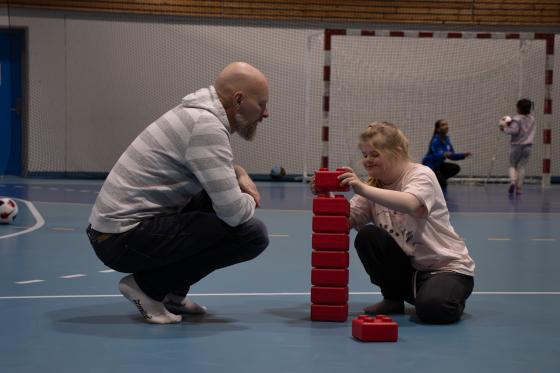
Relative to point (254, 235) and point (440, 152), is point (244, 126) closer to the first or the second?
point (254, 235)

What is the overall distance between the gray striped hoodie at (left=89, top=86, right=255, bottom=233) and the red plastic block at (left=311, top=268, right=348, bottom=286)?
1.49ft

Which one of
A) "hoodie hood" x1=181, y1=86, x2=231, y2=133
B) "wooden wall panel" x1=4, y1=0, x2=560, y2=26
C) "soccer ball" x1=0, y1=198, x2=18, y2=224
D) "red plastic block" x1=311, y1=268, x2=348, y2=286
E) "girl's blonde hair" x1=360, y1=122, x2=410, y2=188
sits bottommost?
"soccer ball" x1=0, y1=198, x2=18, y2=224

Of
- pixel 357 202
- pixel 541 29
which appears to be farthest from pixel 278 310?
pixel 541 29

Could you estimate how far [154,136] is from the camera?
3688 mm

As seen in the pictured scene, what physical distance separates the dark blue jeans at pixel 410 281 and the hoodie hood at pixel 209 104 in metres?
0.93

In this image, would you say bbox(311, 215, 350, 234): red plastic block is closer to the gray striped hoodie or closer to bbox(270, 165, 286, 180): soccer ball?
the gray striped hoodie

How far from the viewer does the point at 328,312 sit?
3914mm

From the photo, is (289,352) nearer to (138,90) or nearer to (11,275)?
(11,275)

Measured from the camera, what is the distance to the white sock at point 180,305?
3967mm

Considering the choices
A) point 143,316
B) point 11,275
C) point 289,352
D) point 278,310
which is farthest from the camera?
point 11,275

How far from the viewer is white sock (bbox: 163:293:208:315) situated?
3967 mm

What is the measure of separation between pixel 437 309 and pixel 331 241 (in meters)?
0.56

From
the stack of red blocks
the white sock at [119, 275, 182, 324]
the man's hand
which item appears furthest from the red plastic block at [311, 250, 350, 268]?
the white sock at [119, 275, 182, 324]

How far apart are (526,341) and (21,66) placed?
44.0 ft
